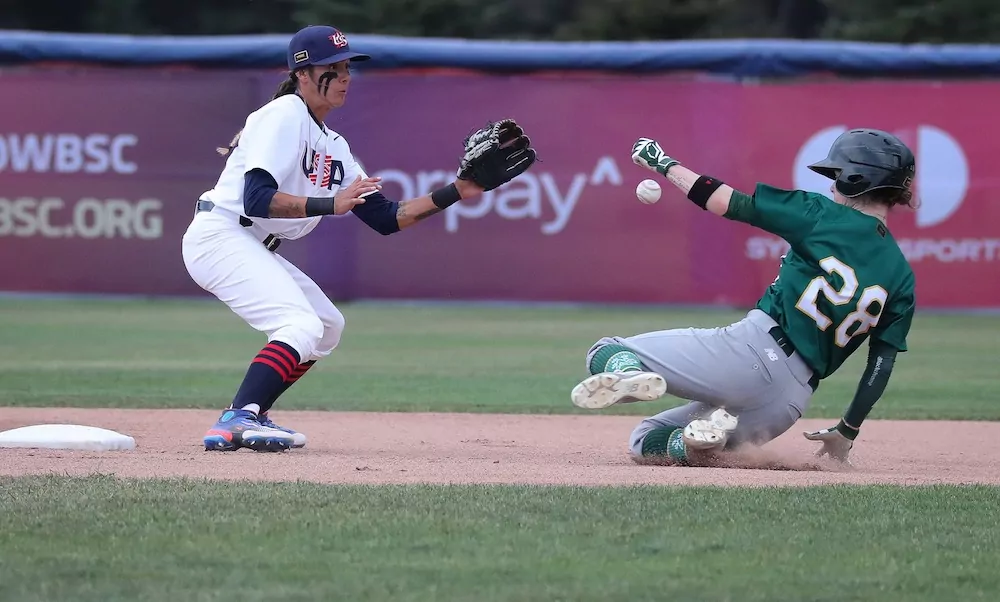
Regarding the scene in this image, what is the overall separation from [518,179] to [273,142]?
788 centimetres

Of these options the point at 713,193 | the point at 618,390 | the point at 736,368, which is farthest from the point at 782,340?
the point at 618,390

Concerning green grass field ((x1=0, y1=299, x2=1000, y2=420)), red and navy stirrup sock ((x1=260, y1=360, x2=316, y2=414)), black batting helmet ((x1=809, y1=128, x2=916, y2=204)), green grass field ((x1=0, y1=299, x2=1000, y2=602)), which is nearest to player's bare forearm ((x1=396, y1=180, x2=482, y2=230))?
red and navy stirrup sock ((x1=260, y1=360, x2=316, y2=414))

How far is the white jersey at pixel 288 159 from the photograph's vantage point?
17.4ft

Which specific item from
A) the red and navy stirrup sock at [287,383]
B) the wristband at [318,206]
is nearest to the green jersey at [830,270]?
the wristband at [318,206]

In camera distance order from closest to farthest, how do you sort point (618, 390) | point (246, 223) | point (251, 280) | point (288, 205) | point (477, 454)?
point (618, 390) < point (288, 205) < point (251, 280) < point (246, 223) < point (477, 454)

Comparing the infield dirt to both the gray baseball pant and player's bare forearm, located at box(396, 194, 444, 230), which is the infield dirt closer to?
the gray baseball pant

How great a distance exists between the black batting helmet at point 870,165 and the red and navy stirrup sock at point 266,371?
199cm

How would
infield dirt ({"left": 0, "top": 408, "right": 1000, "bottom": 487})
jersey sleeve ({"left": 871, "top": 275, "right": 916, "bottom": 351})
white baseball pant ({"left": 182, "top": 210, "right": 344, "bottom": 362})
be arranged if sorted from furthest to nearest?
1. white baseball pant ({"left": 182, "top": 210, "right": 344, "bottom": 362})
2. jersey sleeve ({"left": 871, "top": 275, "right": 916, "bottom": 351})
3. infield dirt ({"left": 0, "top": 408, "right": 1000, "bottom": 487})

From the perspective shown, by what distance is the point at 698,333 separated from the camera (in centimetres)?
516

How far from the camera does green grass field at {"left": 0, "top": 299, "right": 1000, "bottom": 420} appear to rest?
801cm

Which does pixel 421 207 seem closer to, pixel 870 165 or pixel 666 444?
pixel 666 444

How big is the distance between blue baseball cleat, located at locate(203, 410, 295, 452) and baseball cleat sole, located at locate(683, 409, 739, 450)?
1490 mm

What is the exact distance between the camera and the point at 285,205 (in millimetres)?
5211

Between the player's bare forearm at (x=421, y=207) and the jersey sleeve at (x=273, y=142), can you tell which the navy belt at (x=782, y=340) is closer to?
the player's bare forearm at (x=421, y=207)
